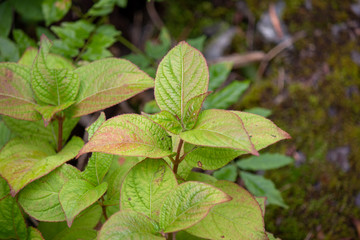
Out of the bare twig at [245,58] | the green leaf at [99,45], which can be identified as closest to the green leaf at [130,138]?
the green leaf at [99,45]

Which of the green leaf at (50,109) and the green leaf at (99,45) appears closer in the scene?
the green leaf at (50,109)

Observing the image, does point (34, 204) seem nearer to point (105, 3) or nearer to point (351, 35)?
point (105, 3)

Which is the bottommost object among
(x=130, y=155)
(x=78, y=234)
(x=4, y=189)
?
(x=78, y=234)

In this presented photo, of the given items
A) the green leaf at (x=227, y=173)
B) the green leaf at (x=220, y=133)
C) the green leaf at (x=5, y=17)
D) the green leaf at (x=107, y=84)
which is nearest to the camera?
the green leaf at (x=220, y=133)

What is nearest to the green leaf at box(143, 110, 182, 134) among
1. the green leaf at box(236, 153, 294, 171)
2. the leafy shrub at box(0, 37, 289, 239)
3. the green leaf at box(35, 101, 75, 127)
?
the leafy shrub at box(0, 37, 289, 239)

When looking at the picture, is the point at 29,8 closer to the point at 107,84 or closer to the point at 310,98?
the point at 107,84

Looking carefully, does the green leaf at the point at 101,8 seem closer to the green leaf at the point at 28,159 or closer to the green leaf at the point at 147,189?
the green leaf at the point at 28,159

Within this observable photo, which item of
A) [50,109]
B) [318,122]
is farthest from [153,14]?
[50,109]

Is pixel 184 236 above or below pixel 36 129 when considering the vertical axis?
below
